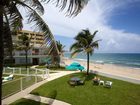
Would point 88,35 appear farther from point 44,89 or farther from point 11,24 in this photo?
point 11,24

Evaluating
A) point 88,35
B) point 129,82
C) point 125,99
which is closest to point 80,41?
point 88,35

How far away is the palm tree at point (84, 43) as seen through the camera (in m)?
26.2

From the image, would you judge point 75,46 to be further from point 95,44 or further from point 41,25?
point 41,25

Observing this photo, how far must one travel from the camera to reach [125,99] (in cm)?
1566

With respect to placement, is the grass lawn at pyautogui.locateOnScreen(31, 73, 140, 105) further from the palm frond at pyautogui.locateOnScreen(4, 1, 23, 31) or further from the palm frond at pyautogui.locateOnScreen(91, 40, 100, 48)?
the palm frond at pyautogui.locateOnScreen(4, 1, 23, 31)

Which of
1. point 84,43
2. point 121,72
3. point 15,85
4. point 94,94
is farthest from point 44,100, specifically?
point 121,72

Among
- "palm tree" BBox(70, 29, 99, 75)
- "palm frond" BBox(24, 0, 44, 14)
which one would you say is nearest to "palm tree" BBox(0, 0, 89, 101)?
"palm frond" BBox(24, 0, 44, 14)

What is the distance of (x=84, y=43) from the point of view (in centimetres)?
2631

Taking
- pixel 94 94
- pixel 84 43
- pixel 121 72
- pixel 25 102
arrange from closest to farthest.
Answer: pixel 25 102, pixel 94 94, pixel 84 43, pixel 121 72

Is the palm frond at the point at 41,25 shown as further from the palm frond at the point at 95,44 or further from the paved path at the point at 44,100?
the palm frond at the point at 95,44

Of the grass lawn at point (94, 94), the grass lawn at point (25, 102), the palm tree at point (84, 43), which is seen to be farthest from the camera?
the palm tree at point (84, 43)

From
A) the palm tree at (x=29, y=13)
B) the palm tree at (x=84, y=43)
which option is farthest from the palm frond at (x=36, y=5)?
the palm tree at (x=84, y=43)

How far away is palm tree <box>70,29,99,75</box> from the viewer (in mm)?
26220

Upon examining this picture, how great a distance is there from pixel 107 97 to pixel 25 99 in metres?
7.03
